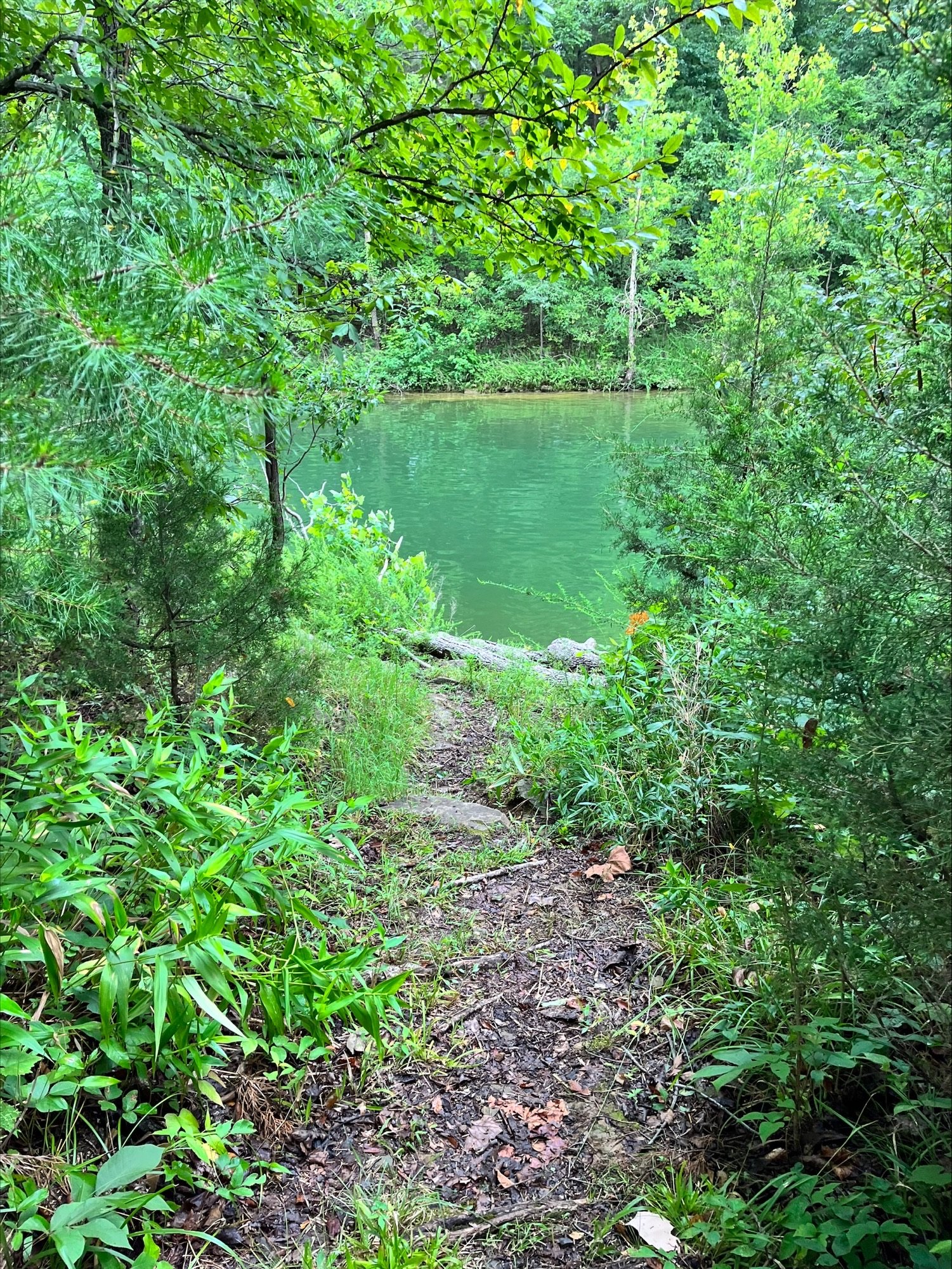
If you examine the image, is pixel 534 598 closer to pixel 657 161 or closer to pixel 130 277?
pixel 657 161

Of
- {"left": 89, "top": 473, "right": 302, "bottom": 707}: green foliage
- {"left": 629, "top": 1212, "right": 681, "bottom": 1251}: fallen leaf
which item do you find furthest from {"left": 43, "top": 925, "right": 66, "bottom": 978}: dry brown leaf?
{"left": 629, "top": 1212, "right": 681, "bottom": 1251}: fallen leaf

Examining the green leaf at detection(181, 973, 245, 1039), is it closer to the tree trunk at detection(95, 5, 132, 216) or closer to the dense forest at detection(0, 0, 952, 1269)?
the dense forest at detection(0, 0, 952, 1269)

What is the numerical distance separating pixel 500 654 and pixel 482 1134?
3772 mm

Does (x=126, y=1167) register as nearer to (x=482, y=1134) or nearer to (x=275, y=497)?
(x=482, y=1134)

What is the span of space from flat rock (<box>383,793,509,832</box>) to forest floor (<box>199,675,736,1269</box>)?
278 mm

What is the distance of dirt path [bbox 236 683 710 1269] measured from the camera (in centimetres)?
151

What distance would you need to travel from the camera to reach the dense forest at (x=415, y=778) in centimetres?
122

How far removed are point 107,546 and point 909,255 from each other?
2300mm

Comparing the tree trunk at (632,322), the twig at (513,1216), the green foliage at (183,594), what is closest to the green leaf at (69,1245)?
the twig at (513,1216)

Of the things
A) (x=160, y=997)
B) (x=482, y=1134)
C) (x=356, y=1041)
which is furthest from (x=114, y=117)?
(x=482, y=1134)

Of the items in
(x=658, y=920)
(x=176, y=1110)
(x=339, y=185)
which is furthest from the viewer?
(x=658, y=920)

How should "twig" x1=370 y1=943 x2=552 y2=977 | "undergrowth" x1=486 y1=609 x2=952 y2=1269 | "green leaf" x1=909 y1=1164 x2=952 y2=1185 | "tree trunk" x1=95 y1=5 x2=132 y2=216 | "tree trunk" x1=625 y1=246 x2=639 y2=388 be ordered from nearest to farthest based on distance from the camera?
"green leaf" x1=909 y1=1164 x2=952 y2=1185, "undergrowth" x1=486 y1=609 x2=952 y2=1269, "tree trunk" x1=95 y1=5 x2=132 y2=216, "twig" x1=370 y1=943 x2=552 y2=977, "tree trunk" x1=625 y1=246 x2=639 y2=388

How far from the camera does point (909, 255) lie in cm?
169

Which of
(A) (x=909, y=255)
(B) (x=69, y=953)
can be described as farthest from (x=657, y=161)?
(B) (x=69, y=953)
